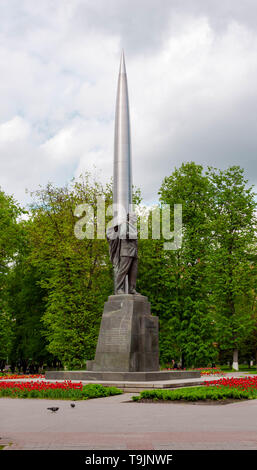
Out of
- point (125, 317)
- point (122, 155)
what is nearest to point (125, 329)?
point (125, 317)

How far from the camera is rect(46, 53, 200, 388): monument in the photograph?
18672 millimetres

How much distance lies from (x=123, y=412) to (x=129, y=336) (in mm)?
8408

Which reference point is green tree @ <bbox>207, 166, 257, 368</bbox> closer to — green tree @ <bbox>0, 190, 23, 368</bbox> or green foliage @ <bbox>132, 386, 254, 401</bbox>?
green tree @ <bbox>0, 190, 23, 368</bbox>

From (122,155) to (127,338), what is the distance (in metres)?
8.78

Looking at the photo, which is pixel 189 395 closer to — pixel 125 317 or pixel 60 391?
pixel 60 391

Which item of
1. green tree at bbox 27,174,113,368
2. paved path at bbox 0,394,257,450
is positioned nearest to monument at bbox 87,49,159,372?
paved path at bbox 0,394,257,450

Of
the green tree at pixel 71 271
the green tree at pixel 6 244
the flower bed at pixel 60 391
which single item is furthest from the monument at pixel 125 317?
the green tree at pixel 6 244

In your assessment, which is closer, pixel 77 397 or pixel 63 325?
pixel 77 397

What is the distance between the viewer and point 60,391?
47.3 ft

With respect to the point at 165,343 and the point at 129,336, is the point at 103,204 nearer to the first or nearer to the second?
the point at 165,343

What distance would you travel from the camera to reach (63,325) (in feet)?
103

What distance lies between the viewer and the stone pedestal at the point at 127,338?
18969 millimetres

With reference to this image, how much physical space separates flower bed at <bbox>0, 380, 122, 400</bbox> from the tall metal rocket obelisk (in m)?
9.50
